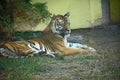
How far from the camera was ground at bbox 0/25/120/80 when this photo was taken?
19.4ft

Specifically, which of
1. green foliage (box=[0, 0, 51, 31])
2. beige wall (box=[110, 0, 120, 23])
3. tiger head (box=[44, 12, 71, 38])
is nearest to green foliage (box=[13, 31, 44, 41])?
green foliage (box=[0, 0, 51, 31])

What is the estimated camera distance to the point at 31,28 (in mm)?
9508

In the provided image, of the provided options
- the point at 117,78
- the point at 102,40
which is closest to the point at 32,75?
the point at 117,78

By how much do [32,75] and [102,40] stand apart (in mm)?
3058

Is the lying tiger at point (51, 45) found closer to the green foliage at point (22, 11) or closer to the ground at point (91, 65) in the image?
the ground at point (91, 65)

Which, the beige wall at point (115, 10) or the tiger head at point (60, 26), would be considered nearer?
the tiger head at point (60, 26)

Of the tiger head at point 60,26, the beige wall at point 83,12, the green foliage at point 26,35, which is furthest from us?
the beige wall at point 83,12

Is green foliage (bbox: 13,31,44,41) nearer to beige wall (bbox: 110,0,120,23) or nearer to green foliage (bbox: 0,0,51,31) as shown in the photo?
green foliage (bbox: 0,0,51,31)

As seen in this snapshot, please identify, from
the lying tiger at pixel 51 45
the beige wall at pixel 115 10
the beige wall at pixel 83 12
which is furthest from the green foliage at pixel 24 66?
the beige wall at pixel 115 10

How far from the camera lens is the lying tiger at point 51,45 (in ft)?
24.7

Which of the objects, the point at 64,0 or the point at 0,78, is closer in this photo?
the point at 0,78

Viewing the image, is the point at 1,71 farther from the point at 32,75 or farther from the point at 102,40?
the point at 102,40

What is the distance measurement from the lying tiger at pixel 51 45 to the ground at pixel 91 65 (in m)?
0.31

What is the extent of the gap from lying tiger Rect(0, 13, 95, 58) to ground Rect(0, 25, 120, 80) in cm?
31
